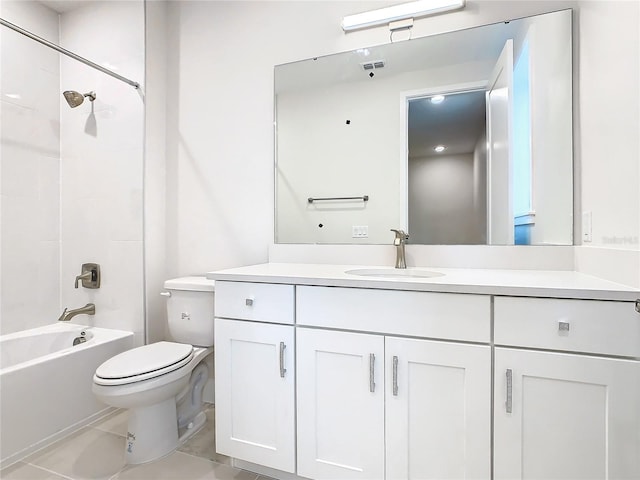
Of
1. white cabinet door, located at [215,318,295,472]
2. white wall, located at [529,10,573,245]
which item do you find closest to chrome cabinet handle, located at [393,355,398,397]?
white cabinet door, located at [215,318,295,472]

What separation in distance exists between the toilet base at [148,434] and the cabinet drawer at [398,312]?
873 mm

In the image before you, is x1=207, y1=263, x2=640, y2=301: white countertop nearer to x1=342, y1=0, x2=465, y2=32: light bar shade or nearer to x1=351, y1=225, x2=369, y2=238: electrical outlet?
x1=351, y1=225, x2=369, y2=238: electrical outlet

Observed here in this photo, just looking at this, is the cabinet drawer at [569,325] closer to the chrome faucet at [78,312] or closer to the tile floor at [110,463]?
the tile floor at [110,463]

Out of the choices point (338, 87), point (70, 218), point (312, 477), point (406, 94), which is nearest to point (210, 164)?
point (338, 87)

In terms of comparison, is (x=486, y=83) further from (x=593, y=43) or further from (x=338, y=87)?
(x=338, y=87)

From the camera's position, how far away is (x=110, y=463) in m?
1.48

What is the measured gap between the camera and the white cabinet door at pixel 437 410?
1027mm

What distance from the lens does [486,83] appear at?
59.7 inches

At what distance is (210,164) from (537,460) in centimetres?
202

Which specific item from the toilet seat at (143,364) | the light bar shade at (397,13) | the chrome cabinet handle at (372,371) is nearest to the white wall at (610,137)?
the light bar shade at (397,13)

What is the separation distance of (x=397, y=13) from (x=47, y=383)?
8.04 feet

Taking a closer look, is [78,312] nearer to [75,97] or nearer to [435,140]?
[75,97]

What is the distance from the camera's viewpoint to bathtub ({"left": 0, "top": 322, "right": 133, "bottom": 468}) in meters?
1.47

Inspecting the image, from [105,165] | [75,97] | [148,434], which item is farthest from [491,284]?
[75,97]
